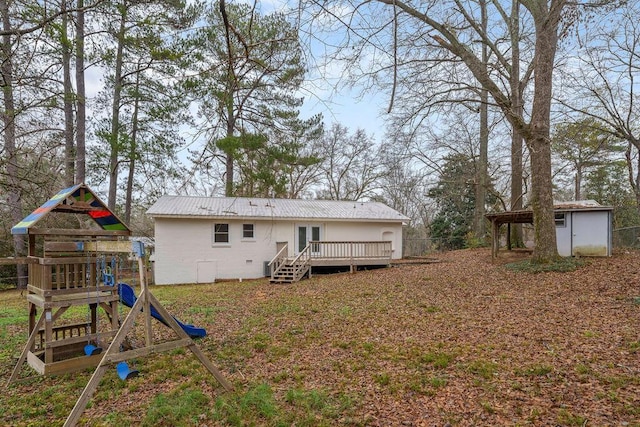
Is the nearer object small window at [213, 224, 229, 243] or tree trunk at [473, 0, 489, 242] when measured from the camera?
small window at [213, 224, 229, 243]

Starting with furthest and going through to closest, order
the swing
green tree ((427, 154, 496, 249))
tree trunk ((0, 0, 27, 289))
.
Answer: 1. green tree ((427, 154, 496, 249))
2. tree trunk ((0, 0, 27, 289))
3. the swing

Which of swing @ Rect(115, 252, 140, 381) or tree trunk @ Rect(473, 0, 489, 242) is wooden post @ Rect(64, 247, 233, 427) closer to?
swing @ Rect(115, 252, 140, 381)

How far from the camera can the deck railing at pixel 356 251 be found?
1488cm

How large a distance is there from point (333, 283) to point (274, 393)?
312 inches

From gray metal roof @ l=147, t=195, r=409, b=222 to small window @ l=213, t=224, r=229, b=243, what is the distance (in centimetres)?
68

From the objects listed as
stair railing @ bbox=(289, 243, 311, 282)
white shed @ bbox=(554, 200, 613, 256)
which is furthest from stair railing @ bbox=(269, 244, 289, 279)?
white shed @ bbox=(554, 200, 613, 256)

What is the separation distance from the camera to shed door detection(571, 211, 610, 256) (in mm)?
11703

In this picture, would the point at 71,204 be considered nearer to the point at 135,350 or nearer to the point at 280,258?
the point at 135,350

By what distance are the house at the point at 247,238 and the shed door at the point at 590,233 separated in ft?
22.3

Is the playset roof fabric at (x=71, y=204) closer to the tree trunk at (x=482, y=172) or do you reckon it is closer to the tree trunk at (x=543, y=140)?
the tree trunk at (x=543, y=140)

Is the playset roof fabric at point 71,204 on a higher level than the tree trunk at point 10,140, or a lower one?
lower

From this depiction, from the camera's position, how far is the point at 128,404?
381 cm

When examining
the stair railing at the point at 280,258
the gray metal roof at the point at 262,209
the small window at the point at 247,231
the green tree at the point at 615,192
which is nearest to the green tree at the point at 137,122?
the gray metal roof at the point at 262,209

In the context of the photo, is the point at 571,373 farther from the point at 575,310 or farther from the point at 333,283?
the point at 333,283
